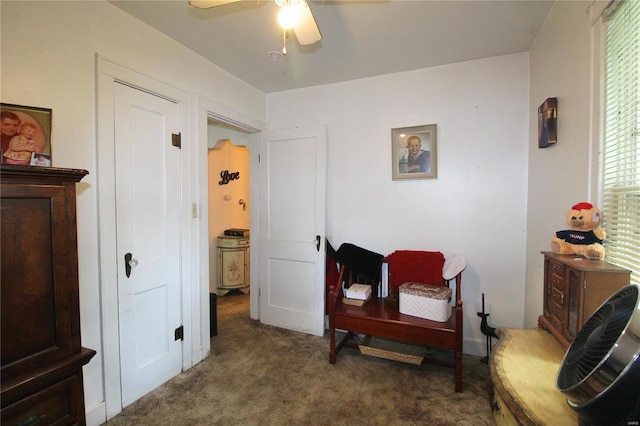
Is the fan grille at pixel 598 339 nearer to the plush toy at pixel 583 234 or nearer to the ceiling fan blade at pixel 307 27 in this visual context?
the plush toy at pixel 583 234

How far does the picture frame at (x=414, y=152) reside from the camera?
103 inches

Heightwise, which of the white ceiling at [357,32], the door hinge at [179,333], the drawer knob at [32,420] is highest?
the white ceiling at [357,32]

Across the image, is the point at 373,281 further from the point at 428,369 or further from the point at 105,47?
the point at 105,47

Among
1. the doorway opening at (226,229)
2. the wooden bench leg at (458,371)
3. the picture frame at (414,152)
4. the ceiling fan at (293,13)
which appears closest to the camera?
the ceiling fan at (293,13)

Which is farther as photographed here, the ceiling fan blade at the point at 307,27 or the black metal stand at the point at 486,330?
the black metal stand at the point at 486,330

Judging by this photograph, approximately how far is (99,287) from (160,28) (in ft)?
5.79

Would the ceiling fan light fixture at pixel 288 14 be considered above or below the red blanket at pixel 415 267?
above

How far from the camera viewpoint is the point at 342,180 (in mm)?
2973

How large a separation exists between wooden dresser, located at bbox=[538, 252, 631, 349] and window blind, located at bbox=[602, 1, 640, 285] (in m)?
0.16

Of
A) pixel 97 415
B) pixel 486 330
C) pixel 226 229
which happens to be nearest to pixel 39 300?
pixel 97 415

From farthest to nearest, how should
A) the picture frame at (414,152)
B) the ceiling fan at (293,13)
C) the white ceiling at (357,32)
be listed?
the picture frame at (414,152)
the white ceiling at (357,32)
the ceiling fan at (293,13)

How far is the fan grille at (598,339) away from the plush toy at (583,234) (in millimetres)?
486

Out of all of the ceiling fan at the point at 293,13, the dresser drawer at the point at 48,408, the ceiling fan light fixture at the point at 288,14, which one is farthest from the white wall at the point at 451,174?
the dresser drawer at the point at 48,408

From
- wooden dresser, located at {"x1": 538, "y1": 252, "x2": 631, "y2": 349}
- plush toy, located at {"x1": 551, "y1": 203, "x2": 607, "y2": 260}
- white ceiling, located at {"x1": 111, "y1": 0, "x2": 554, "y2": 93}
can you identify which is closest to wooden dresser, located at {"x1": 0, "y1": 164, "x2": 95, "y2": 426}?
white ceiling, located at {"x1": 111, "y1": 0, "x2": 554, "y2": 93}
